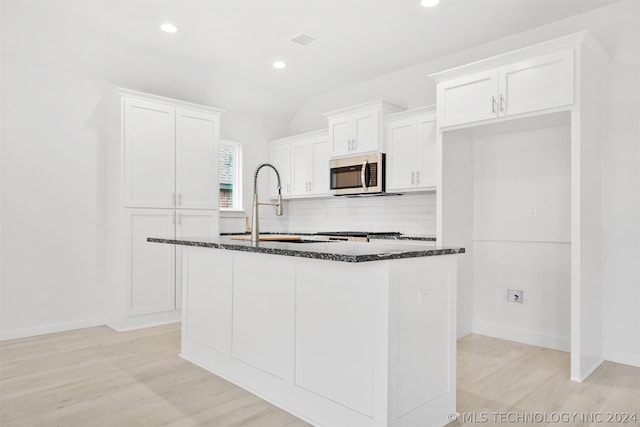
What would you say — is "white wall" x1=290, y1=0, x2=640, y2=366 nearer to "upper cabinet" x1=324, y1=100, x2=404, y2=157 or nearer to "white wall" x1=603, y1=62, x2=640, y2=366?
"white wall" x1=603, y1=62, x2=640, y2=366

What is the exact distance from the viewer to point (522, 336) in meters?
3.96

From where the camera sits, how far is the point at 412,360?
7.04 ft

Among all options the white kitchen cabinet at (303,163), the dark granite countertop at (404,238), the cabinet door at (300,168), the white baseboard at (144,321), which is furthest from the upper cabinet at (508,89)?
the white baseboard at (144,321)

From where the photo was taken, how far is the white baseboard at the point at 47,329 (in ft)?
13.1

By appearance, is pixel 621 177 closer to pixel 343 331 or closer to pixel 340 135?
pixel 343 331

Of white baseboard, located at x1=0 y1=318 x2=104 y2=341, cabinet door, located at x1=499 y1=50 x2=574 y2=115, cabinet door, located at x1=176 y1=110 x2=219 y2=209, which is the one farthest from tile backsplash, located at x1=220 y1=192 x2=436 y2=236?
white baseboard, located at x1=0 y1=318 x2=104 y2=341

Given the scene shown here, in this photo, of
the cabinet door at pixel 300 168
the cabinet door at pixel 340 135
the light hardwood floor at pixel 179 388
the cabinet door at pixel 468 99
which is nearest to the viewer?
the light hardwood floor at pixel 179 388

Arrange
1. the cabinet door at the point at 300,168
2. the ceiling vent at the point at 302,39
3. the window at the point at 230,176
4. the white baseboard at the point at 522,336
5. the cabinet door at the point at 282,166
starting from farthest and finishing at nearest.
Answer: the cabinet door at the point at 282,166 < the window at the point at 230,176 < the cabinet door at the point at 300,168 < the ceiling vent at the point at 302,39 < the white baseboard at the point at 522,336

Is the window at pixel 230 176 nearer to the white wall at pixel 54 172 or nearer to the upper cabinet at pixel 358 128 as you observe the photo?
the white wall at pixel 54 172

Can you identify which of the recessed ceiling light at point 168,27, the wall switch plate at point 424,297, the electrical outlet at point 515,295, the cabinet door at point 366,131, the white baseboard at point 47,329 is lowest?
the white baseboard at point 47,329

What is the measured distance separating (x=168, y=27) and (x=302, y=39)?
1.23 metres

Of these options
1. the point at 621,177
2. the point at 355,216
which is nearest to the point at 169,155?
the point at 355,216

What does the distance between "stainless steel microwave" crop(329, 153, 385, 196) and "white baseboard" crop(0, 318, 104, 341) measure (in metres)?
2.94

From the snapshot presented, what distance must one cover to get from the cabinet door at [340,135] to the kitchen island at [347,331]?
2593 millimetres
